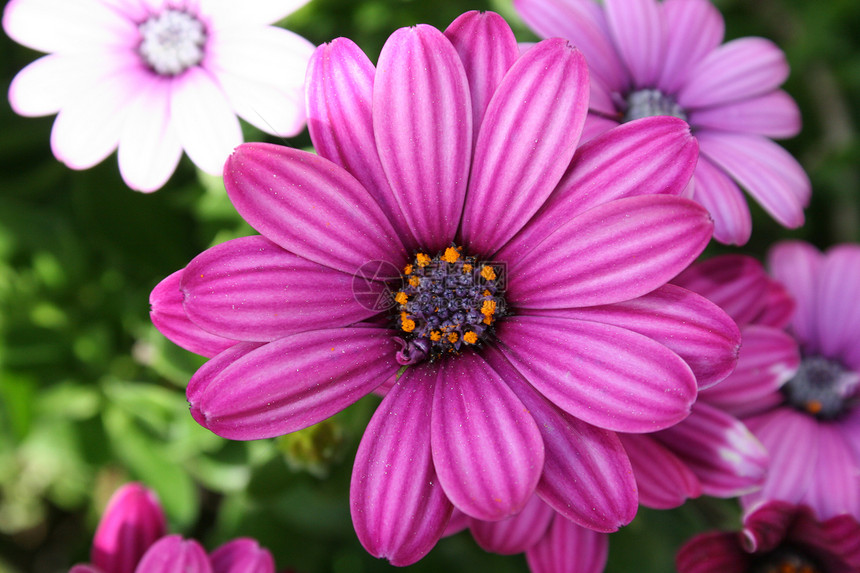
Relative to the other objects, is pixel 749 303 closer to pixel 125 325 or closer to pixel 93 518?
pixel 125 325

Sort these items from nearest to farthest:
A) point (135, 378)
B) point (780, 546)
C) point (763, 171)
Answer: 1. point (763, 171)
2. point (780, 546)
3. point (135, 378)

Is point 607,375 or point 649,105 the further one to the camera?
point 649,105

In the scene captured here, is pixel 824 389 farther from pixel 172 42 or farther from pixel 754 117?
pixel 172 42

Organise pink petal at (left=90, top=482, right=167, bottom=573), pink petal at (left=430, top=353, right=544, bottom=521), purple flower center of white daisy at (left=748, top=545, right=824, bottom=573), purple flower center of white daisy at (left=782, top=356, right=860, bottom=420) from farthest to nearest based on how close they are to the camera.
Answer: purple flower center of white daisy at (left=782, top=356, right=860, bottom=420), purple flower center of white daisy at (left=748, top=545, right=824, bottom=573), pink petal at (left=90, top=482, right=167, bottom=573), pink petal at (left=430, top=353, right=544, bottom=521)

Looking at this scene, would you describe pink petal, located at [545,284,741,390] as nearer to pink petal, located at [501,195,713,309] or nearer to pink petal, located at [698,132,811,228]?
pink petal, located at [501,195,713,309]

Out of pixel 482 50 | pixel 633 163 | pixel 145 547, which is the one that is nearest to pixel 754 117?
pixel 633 163

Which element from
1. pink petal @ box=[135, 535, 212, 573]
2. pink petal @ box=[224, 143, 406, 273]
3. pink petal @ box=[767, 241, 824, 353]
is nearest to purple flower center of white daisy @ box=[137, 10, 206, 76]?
pink petal @ box=[224, 143, 406, 273]
